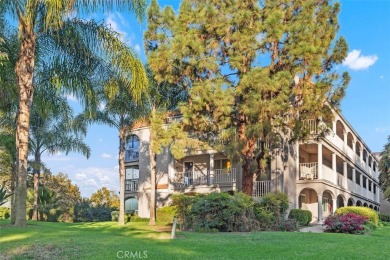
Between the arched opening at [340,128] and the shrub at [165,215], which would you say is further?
the arched opening at [340,128]

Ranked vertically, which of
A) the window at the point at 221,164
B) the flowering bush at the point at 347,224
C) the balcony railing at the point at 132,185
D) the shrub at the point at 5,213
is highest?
the window at the point at 221,164

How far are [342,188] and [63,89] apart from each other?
76.4 ft

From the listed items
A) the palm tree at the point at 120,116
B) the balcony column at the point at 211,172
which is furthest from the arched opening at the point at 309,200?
the palm tree at the point at 120,116

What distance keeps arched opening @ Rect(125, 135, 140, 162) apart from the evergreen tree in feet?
49.5

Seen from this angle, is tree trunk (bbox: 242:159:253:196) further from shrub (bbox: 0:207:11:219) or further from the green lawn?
shrub (bbox: 0:207:11:219)

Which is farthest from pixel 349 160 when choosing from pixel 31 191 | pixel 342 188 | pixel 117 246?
pixel 117 246

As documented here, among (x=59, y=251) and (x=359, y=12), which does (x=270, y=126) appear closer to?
(x=359, y=12)

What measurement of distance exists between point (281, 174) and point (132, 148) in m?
15.6

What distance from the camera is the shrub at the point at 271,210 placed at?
20.1 meters

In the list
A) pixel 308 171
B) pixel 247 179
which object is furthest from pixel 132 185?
pixel 247 179

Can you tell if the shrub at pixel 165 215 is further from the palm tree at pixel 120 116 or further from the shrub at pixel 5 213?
the shrub at pixel 5 213

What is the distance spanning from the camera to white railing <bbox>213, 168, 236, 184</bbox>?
2916cm

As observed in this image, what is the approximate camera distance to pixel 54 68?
53.5 feet

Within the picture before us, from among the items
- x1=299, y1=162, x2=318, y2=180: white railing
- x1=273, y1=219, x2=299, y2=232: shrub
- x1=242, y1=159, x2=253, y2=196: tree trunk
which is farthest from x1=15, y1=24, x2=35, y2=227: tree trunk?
x1=299, y1=162, x2=318, y2=180: white railing
